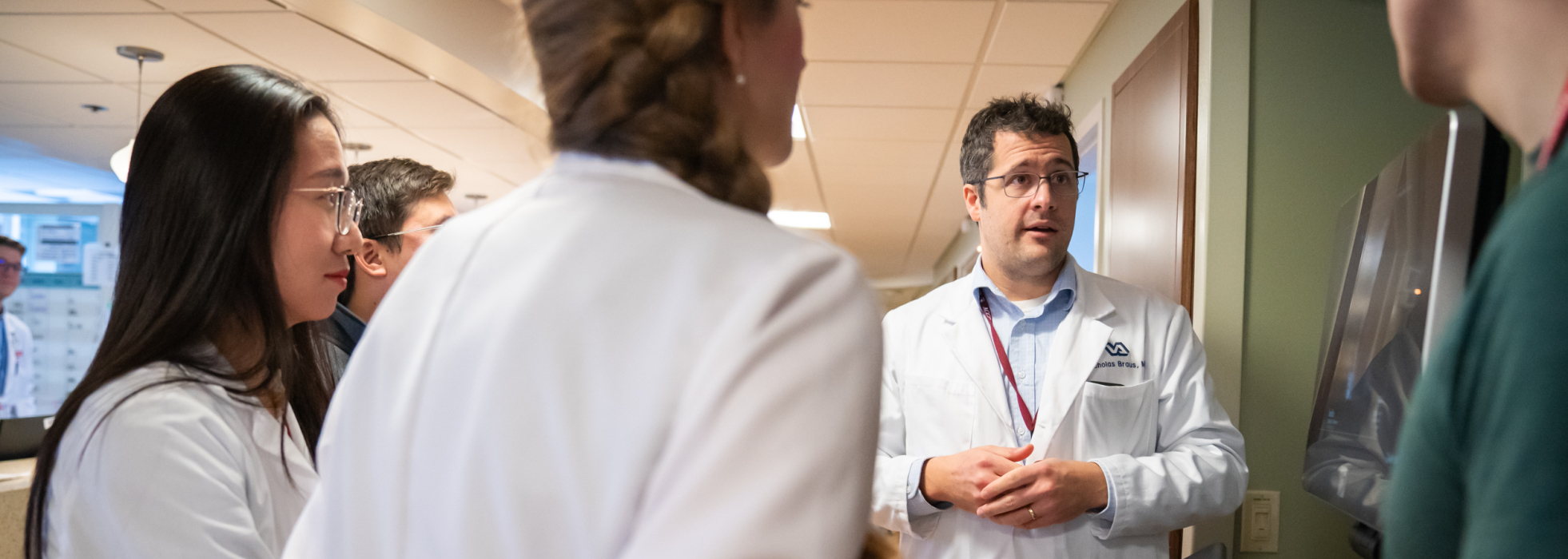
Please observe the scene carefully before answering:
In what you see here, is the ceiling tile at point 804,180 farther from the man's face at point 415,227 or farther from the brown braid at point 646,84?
the man's face at point 415,227

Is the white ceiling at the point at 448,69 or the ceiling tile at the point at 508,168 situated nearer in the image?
the white ceiling at the point at 448,69

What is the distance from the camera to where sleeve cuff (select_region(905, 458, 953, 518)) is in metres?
1.76

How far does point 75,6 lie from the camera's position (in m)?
3.49

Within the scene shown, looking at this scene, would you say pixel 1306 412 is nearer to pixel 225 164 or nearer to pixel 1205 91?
pixel 1205 91

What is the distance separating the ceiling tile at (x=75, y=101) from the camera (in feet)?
15.5

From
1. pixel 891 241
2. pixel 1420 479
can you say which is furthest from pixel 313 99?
pixel 891 241

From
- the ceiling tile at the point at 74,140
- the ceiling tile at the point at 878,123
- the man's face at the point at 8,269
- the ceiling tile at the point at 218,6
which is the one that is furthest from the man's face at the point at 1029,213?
the ceiling tile at the point at 74,140

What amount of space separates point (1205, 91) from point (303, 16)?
328cm

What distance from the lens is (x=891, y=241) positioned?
31.9 ft

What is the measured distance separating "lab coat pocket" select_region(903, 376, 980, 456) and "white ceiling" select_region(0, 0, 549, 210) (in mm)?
2391

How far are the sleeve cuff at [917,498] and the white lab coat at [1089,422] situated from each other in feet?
0.05

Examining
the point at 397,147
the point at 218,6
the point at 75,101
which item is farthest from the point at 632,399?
the point at 75,101

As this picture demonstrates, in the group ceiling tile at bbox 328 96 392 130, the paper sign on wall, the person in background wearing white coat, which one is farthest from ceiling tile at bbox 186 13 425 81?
the paper sign on wall

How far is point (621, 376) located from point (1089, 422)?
1.57 meters
